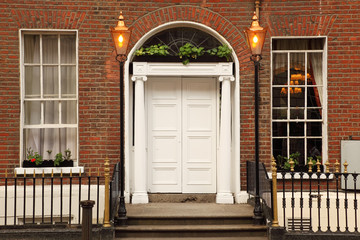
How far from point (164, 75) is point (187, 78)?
563 millimetres

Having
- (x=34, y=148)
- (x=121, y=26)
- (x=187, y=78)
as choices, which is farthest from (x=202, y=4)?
(x=34, y=148)

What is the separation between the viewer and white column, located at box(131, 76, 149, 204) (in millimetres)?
11109

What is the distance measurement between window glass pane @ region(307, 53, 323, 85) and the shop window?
4737mm

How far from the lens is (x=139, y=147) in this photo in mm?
11125

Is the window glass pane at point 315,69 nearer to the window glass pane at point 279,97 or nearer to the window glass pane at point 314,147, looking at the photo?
the window glass pane at point 279,97

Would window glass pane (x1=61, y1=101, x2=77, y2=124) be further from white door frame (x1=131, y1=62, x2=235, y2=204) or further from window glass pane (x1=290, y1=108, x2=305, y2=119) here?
window glass pane (x1=290, y1=108, x2=305, y2=119)

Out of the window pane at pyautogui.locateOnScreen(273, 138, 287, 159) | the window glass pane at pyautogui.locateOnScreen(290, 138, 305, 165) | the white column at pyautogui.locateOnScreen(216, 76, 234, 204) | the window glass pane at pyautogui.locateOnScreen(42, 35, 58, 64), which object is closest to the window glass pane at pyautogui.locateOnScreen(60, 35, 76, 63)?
the window glass pane at pyautogui.locateOnScreen(42, 35, 58, 64)

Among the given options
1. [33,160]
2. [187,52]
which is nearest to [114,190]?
[33,160]

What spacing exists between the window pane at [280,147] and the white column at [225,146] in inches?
38.6

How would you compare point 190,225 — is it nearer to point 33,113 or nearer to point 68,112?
point 68,112

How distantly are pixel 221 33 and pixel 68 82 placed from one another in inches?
127

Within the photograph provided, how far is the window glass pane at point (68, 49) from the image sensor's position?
11.3m

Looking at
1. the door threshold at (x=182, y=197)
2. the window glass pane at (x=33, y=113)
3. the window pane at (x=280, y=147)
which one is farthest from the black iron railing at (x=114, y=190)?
the window pane at (x=280, y=147)

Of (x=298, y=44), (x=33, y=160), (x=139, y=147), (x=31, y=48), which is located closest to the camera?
(x=33, y=160)
